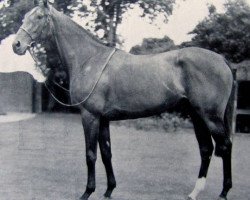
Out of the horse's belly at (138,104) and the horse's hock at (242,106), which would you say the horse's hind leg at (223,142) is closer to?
the horse's belly at (138,104)

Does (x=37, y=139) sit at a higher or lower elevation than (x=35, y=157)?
lower

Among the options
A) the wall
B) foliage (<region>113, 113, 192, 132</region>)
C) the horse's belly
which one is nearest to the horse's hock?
foliage (<region>113, 113, 192, 132</region>)

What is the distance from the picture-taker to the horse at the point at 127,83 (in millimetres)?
5258

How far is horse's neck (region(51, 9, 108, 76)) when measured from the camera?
Result: 5.52 m

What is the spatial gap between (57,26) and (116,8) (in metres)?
12.8

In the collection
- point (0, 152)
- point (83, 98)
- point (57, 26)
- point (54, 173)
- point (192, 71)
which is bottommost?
point (0, 152)

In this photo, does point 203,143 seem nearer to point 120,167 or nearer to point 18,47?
point 120,167

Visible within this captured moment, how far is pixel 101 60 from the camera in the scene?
5461 millimetres

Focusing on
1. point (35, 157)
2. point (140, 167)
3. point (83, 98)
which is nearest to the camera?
point (83, 98)

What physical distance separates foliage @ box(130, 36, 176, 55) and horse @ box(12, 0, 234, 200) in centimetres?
948

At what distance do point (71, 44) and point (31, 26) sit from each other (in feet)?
1.84

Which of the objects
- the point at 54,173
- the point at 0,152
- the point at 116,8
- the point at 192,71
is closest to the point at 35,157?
the point at 0,152

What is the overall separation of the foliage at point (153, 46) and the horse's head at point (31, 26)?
9.66m

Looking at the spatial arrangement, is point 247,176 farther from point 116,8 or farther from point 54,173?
point 116,8
